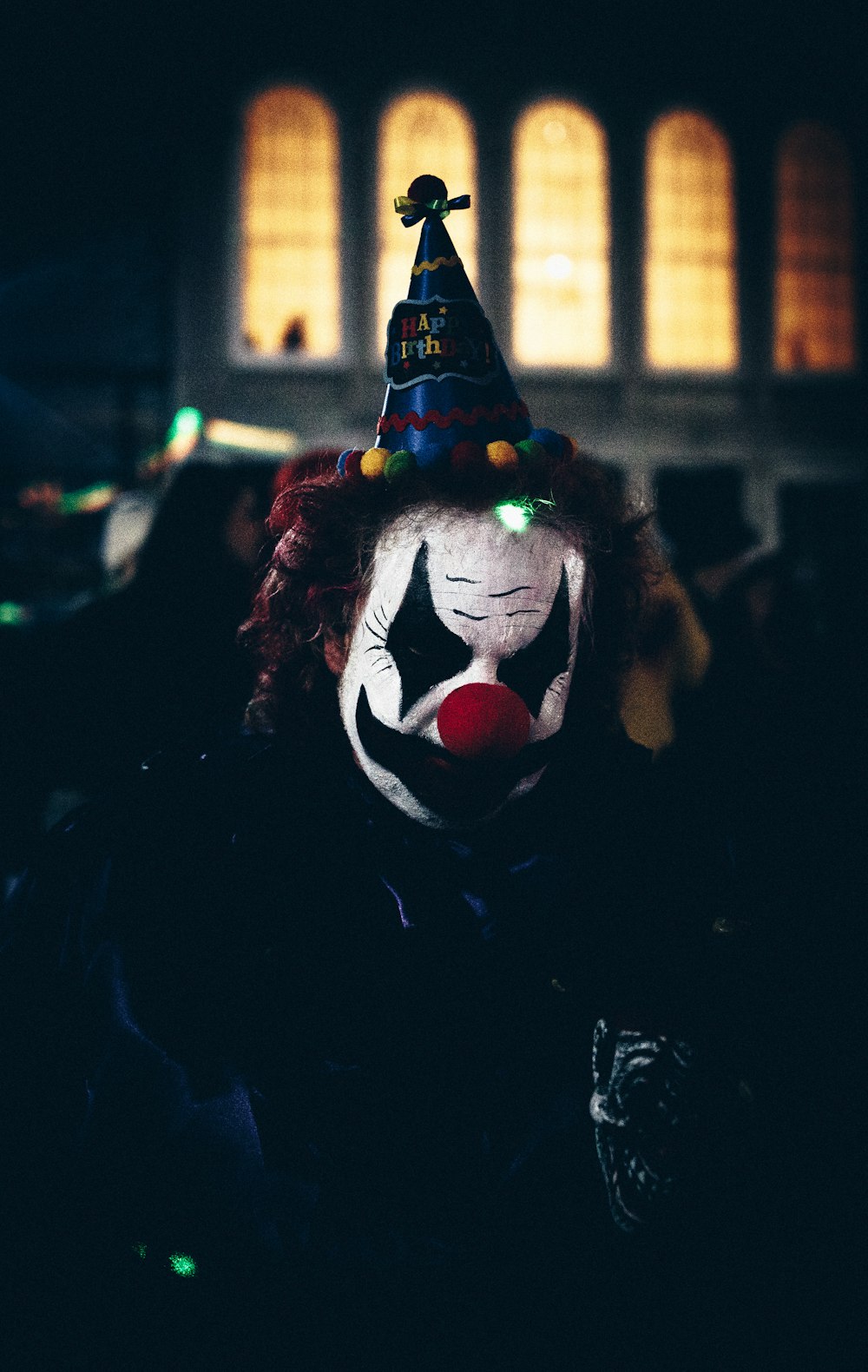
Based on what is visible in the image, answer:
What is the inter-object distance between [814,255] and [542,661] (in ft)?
38.5

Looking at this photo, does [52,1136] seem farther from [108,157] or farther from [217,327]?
[108,157]

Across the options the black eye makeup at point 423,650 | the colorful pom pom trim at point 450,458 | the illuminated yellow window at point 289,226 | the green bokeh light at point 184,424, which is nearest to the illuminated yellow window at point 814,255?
the illuminated yellow window at point 289,226

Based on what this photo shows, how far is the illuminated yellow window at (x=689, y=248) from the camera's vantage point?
10.9 metres

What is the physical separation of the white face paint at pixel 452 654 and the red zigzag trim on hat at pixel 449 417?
0.36ft

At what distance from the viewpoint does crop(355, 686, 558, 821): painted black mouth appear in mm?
1089

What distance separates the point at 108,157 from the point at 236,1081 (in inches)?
419

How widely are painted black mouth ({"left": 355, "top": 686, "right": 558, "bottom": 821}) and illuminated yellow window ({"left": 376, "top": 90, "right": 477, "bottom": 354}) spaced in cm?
976

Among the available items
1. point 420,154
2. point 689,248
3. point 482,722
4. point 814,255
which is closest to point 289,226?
point 420,154

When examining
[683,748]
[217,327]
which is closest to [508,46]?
[217,327]

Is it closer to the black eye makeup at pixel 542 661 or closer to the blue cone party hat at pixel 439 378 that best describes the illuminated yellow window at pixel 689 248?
the blue cone party hat at pixel 439 378

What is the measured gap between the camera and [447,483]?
1.16 metres

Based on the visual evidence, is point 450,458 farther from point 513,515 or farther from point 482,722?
point 482,722

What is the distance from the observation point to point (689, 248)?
11.0m

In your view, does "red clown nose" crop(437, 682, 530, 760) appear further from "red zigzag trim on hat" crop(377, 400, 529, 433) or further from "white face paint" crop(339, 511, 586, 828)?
"red zigzag trim on hat" crop(377, 400, 529, 433)
